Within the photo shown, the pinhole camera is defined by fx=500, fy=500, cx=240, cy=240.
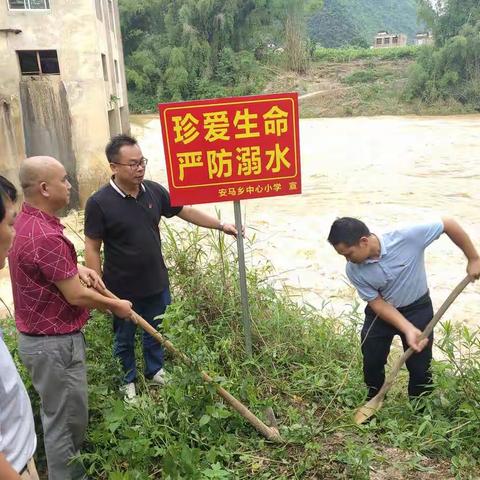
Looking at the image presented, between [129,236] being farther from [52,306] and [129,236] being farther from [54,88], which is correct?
[54,88]

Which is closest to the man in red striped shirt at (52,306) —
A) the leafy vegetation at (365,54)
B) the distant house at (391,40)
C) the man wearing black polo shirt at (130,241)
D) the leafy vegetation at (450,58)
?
the man wearing black polo shirt at (130,241)

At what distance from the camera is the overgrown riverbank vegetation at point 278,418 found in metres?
2.09

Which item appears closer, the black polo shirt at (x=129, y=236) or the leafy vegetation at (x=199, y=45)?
the black polo shirt at (x=129, y=236)

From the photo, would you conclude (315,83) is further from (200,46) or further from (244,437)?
(244,437)

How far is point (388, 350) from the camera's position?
2707 millimetres

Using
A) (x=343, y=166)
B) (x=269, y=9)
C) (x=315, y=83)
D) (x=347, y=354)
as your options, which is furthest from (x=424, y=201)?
(x=269, y=9)

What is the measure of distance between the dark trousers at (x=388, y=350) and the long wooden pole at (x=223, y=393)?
711mm

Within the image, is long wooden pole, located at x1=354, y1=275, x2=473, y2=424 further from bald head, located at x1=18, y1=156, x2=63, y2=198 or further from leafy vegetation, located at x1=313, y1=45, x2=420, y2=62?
leafy vegetation, located at x1=313, y1=45, x2=420, y2=62

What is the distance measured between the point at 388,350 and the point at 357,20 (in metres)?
73.4

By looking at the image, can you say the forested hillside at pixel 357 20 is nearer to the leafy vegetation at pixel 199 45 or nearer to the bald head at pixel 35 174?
the leafy vegetation at pixel 199 45

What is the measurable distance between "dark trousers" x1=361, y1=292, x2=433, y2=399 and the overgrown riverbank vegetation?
0.29ft

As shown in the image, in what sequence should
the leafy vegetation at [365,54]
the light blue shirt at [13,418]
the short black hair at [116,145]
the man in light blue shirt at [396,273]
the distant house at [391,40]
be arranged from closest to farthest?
the light blue shirt at [13,418] → the man in light blue shirt at [396,273] → the short black hair at [116,145] → the leafy vegetation at [365,54] → the distant house at [391,40]

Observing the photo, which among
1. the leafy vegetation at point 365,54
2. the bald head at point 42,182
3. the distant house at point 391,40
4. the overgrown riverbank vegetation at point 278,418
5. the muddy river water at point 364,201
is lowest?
the muddy river water at point 364,201

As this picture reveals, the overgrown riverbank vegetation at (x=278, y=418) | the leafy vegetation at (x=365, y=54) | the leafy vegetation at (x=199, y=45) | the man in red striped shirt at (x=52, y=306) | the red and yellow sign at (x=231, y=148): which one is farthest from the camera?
the leafy vegetation at (x=365, y=54)
